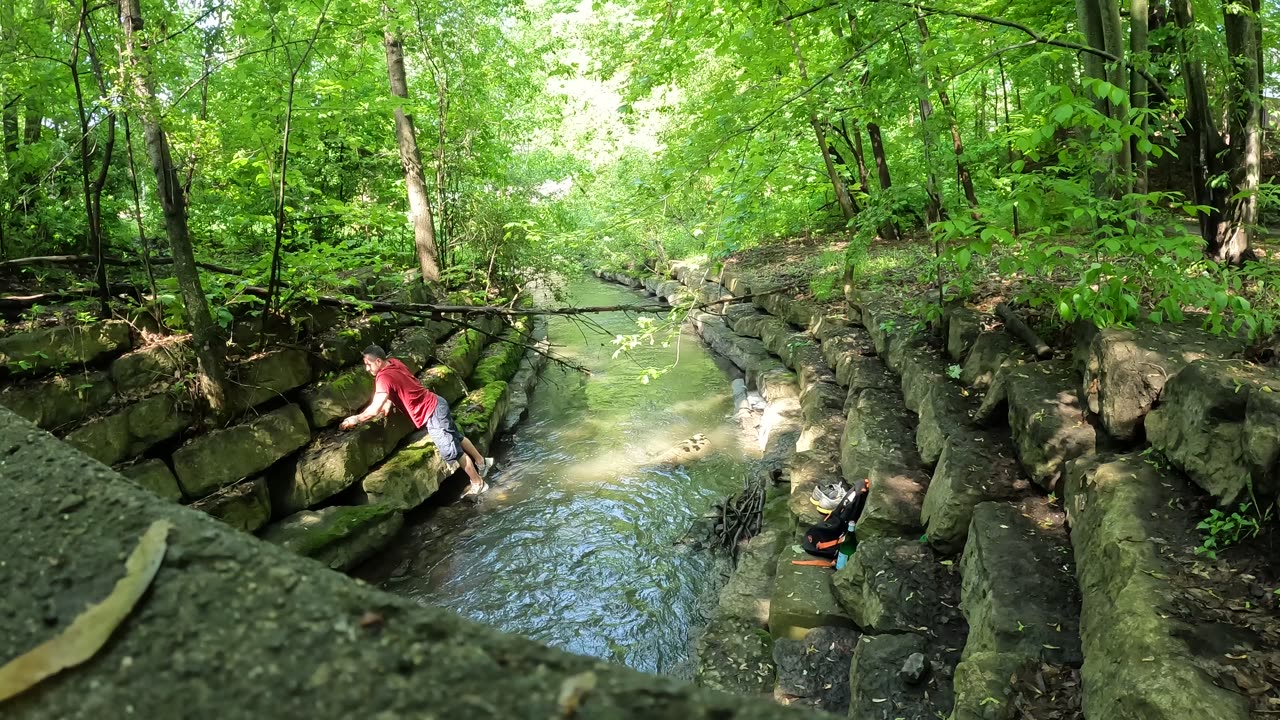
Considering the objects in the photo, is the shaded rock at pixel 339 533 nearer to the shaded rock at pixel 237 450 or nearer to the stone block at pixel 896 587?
the shaded rock at pixel 237 450

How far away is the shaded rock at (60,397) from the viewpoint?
4.46 meters

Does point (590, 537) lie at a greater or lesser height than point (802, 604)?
lesser

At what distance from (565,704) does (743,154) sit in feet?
16.1

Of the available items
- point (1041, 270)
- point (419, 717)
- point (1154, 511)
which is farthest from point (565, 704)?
point (1041, 270)

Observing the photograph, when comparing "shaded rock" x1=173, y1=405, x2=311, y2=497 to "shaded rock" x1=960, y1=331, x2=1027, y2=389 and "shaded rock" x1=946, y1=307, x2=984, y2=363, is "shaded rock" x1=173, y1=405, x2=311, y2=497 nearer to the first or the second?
"shaded rock" x1=960, y1=331, x2=1027, y2=389

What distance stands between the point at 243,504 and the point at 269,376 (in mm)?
1246

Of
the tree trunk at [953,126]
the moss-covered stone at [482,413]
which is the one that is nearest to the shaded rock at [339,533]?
the moss-covered stone at [482,413]

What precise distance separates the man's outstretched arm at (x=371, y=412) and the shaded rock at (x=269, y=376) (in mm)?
623

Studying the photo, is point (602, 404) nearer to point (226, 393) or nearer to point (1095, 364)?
point (226, 393)

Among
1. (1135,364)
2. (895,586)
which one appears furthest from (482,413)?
(1135,364)

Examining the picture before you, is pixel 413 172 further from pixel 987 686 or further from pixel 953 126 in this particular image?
pixel 987 686

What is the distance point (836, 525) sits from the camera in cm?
475

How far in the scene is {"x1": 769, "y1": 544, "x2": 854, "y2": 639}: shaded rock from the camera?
13.4ft

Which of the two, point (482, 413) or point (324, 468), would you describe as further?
point (482, 413)
